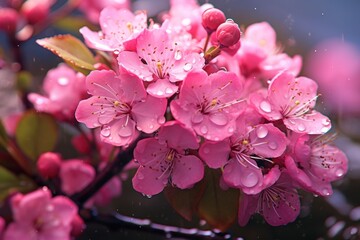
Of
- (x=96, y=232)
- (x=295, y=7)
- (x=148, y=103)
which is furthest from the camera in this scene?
(x=295, y=7)

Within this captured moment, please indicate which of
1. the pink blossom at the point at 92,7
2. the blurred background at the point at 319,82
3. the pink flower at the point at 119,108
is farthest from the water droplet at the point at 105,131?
the pink blossom at the point at 92,7

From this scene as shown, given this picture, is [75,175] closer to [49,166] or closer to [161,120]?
[49,166]

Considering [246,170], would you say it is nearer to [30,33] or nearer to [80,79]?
[80,79]

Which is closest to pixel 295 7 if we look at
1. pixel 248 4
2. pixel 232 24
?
pixel 248 4

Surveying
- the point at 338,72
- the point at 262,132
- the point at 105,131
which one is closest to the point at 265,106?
the point at 262,132

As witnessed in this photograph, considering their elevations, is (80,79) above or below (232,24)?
below

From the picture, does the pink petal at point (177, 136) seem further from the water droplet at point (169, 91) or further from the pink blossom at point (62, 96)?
the pink blossom at point (62, 96)

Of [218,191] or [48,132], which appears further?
[48,132]
